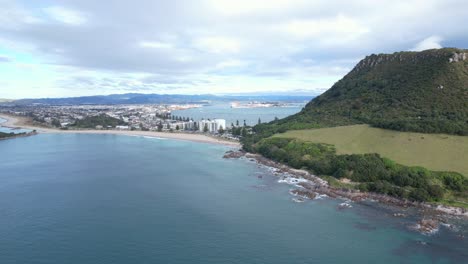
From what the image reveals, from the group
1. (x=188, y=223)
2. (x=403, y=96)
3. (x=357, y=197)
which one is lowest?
(x=188, y=223)

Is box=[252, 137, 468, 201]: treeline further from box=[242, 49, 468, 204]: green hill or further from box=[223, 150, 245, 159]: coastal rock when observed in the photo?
box=[223, 150, 245, 159]: coastal rock

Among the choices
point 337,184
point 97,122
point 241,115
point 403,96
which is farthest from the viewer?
point 241,115

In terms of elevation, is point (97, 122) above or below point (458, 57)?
below

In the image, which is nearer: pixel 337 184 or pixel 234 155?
pixel 337 184

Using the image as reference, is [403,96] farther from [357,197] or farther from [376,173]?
[357,197]

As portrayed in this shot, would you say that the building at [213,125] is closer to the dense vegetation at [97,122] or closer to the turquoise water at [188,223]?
the dense vegetation at [97,122]

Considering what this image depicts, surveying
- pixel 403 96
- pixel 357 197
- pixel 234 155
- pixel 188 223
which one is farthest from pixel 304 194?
pixel 403 96

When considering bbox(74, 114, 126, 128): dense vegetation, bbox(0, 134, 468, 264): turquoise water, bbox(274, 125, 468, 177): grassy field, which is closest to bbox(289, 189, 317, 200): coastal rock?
bbox(0, 134, 468, 264): turquoise water
